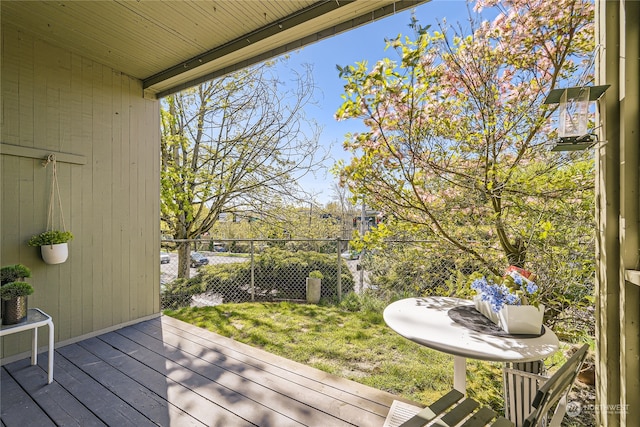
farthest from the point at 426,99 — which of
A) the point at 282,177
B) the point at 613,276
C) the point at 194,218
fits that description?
the point at 194,218

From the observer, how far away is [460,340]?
4.54ft

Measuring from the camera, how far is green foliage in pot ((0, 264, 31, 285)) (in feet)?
7.16

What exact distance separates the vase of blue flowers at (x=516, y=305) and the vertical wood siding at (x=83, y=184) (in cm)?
345

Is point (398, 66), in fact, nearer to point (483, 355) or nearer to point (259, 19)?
point (259, 19)

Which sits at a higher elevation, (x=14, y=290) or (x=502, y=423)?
(x=14, y=290)

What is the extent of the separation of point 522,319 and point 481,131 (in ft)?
5.09

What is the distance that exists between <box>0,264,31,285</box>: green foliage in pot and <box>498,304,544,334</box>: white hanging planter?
3.34 m

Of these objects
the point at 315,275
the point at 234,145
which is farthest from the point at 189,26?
the point at 315,275

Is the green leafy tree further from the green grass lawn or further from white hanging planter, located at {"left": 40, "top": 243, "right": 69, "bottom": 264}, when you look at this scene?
white hanging planter, located at {"left": 40, "top": 243, "right": 69, "bottom": 264}

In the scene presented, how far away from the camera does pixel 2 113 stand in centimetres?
236

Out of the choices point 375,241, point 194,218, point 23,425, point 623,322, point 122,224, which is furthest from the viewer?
point 194,218

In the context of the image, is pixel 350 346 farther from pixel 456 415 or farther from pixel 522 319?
pixel 522 319

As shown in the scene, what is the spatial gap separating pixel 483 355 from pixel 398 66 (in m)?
2.03
